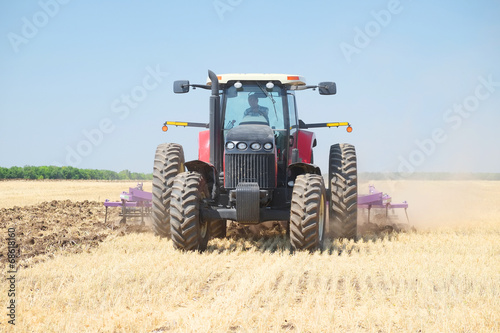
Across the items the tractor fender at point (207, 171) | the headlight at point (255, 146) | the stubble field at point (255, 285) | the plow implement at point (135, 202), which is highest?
the headlight at point (255, 146)

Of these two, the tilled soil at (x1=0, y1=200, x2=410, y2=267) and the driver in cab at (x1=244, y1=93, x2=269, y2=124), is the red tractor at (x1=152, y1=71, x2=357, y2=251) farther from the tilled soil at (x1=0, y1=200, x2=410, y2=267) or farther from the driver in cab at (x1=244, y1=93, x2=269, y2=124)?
the tilled soil at (x1=0, y1=200, x2=410, y2=267)

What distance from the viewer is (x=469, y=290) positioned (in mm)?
5449

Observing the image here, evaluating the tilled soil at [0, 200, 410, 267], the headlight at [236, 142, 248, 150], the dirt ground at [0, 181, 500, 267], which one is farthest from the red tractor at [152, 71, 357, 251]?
the dirt ground at [0, 181, 500, 267]

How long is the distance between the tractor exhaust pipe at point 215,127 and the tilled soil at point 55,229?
2367 millimetres

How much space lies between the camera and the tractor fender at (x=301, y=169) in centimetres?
792

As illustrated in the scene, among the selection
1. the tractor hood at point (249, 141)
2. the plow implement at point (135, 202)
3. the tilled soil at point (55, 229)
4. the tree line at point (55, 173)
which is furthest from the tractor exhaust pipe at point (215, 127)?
the tree line at point (55, 173)

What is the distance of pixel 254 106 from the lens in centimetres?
859

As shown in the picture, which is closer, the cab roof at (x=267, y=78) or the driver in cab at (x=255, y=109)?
the driver in cab at (x=255, y=109)

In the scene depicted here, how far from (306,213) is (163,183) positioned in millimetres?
2555

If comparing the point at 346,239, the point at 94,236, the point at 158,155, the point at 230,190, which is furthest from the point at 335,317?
the point at 94,236

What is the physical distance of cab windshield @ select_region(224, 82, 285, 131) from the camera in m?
8.48

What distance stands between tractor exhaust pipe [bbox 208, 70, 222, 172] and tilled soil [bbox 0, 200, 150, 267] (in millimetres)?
2367

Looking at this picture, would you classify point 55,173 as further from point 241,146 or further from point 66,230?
point 241,146

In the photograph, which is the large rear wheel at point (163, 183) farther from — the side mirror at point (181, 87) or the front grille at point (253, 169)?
the front grille at point (253, 169)
